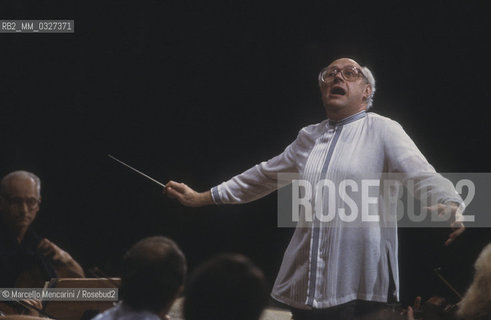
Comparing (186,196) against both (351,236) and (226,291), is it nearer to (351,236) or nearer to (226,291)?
(351,236)

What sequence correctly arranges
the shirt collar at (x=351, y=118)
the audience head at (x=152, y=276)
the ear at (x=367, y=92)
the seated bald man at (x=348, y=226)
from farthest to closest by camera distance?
the ear at (x=367, y=92), the shirt collar at (x=351, y=118), the seated bald man at (x=348, y=226), the audience head at (x=152, y=276)

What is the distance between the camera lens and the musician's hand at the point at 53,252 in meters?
3.31

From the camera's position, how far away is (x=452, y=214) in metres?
2.43

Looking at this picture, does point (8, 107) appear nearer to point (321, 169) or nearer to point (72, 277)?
point (72, 277)

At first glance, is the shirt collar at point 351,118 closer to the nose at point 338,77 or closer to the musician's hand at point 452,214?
the nose at point 338,77

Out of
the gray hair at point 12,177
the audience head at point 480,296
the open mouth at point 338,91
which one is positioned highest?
the open mouth at point 338,91

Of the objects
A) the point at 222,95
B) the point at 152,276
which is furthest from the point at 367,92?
the point at 152,276

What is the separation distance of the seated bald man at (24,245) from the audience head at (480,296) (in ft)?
6.44

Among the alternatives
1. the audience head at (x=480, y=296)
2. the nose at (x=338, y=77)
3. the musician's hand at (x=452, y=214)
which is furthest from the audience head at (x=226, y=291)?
the nose at (x=338, y=77)

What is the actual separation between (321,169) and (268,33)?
5.66ft

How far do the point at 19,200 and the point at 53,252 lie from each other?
0.32 meters

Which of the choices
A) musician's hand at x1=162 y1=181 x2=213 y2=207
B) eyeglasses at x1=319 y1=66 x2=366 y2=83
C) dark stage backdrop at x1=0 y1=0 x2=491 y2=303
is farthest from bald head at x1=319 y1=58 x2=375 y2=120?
dark stage backdrop at x1=0 y1=0 x2=491 y2=303

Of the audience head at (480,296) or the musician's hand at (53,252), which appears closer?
the audience head at (480,296)

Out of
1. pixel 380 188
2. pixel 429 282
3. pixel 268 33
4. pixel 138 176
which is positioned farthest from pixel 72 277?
pixel 429 282
